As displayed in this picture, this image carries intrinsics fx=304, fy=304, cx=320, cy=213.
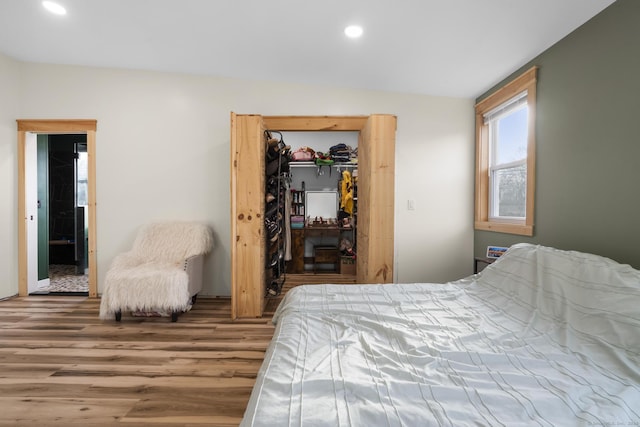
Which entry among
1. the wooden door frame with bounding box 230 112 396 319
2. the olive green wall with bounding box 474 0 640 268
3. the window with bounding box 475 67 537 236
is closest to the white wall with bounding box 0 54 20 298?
the wooden door frame with bounding box 230 112 396 319

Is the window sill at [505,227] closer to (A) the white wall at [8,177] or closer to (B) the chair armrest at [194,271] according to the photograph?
(B) the chair armrest at [194,271]

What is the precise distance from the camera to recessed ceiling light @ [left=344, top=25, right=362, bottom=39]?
7.29 ft

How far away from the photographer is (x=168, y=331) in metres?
2.51

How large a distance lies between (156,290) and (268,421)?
2.29 metres

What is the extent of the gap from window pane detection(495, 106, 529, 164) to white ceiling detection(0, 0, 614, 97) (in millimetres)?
369

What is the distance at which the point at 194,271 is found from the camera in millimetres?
2945

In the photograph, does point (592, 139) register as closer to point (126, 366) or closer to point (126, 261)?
point (126, 366)

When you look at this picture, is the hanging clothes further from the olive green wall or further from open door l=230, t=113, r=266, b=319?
the olive green wall

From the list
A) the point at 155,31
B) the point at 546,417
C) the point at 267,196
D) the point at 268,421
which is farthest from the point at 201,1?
the point at 546,417

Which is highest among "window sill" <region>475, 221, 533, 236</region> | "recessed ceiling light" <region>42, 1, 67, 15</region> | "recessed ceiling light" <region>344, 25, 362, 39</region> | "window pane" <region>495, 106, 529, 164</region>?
"recessed ceiling light" <region>42, 1, 67, 15</region>

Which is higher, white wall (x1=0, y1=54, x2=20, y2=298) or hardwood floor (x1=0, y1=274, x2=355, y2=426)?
white wall (x1=0, y1=54, x2=20, y2=298)

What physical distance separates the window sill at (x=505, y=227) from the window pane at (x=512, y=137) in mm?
589

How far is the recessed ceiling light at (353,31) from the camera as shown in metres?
2.22

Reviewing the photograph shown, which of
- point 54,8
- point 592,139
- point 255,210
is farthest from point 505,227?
point 54,8
